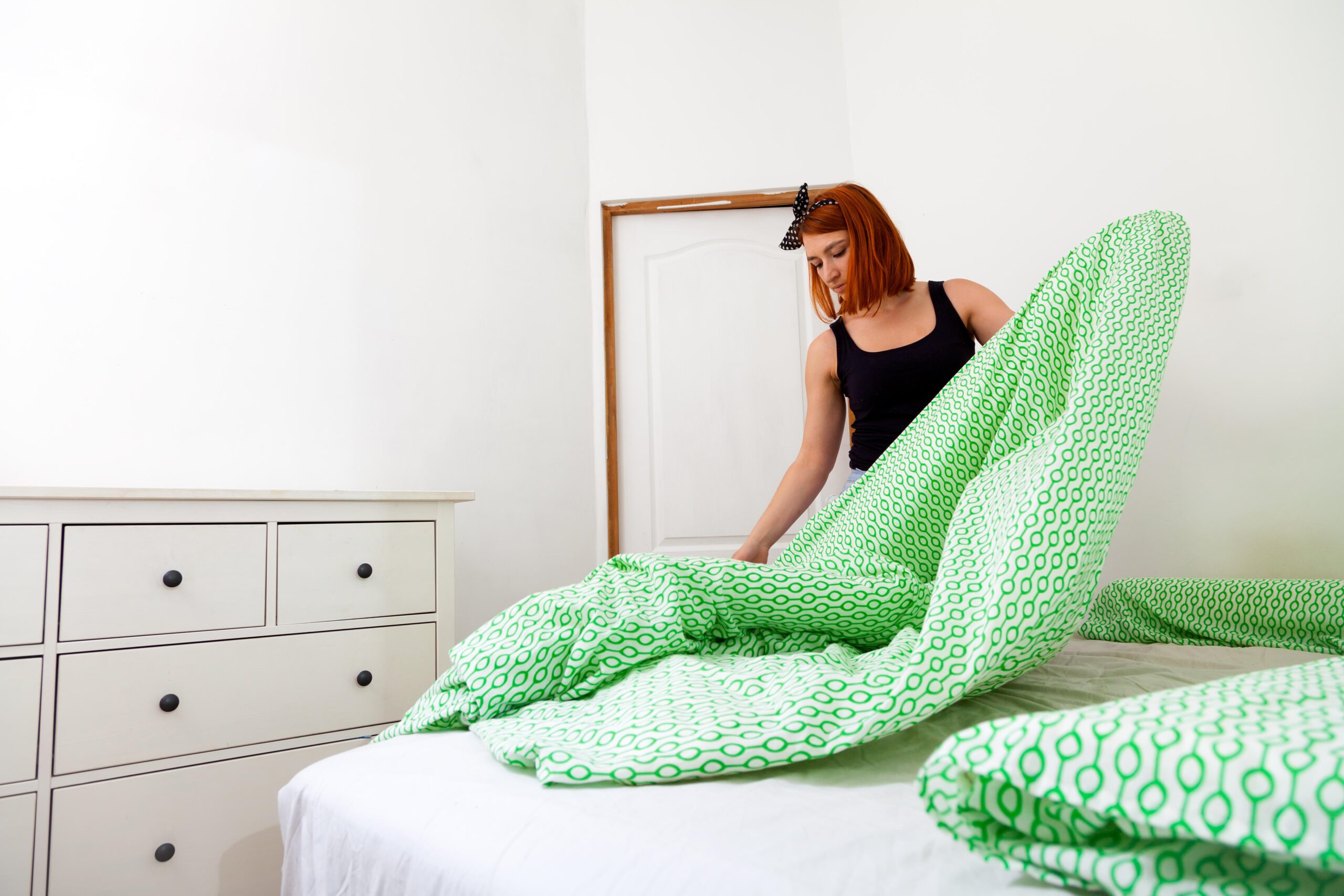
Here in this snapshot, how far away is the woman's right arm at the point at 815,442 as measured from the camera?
170 centimetres

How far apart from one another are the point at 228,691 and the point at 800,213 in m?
1.53

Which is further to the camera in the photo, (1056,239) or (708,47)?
(708,47)

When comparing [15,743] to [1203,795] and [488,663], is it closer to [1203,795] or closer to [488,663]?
→ [488,663]

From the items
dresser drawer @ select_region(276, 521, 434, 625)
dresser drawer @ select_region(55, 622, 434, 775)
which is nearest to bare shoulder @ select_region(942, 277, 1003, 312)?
dresser drawer @ select_region(276, 521, 434, 625)

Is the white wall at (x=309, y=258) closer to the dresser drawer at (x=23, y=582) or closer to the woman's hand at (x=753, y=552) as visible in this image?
the dresser drawer at (x=23, y=582)

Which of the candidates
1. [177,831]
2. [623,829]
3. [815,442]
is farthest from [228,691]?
[815,442]

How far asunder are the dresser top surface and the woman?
2.29 ft

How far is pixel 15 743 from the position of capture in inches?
45.3

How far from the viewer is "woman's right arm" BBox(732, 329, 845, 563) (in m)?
1.70

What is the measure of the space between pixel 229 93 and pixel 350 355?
0.70 metres

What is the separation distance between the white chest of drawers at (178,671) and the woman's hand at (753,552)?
2.24 feet

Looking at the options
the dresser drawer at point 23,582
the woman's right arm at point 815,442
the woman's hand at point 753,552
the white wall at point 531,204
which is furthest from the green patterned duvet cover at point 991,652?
the white wall at point 531,204

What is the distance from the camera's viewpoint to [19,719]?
116cm

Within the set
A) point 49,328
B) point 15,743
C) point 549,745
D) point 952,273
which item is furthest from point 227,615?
point 952,273
